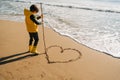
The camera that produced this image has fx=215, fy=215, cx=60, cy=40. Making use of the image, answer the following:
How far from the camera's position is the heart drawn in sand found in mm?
6953

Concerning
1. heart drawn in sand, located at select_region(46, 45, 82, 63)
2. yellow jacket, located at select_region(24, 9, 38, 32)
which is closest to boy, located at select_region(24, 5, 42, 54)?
yellow jacket, located at select_region(24, 9, 38, 32)

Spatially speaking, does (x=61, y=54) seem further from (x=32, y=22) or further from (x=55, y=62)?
(x=32, y=22)

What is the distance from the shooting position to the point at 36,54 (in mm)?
7359

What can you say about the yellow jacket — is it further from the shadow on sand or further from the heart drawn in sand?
the heart drawn in sand

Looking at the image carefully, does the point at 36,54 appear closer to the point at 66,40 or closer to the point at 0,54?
the point at 0,54

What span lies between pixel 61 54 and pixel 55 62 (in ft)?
2.18

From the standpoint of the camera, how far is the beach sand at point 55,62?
602cm

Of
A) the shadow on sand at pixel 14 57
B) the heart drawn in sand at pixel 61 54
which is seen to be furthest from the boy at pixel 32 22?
the heart drawn in sand at pixel 61 54

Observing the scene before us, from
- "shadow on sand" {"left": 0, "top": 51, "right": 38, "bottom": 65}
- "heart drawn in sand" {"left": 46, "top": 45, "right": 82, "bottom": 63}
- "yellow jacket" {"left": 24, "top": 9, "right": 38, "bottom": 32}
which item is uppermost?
"yellow jacket" {"left": 24, "top": 9, "right": 38, "bottom": 32}

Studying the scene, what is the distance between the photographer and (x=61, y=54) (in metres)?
7.40

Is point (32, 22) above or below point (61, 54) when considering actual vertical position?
above

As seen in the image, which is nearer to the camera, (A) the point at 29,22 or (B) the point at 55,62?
(B) the point at 55,62

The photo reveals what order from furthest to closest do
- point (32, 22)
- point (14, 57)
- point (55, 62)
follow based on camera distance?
point (32, 22) < point (14, 57) < point (55, 62)

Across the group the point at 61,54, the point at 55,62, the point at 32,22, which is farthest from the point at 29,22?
the point at 55,62
